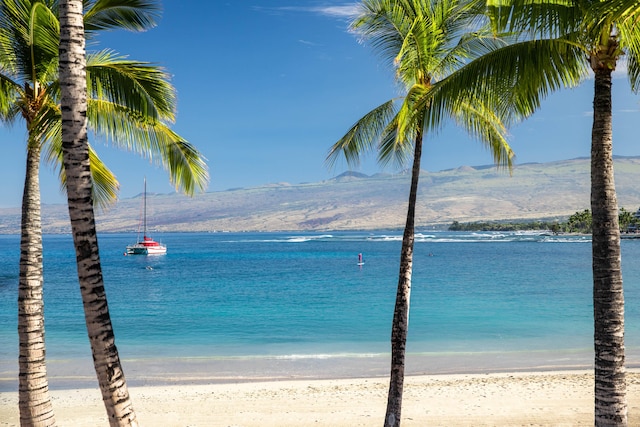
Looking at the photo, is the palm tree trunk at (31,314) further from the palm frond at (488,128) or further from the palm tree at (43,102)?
the palm frond at (488,128)

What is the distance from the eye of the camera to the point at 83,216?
4.90 metres

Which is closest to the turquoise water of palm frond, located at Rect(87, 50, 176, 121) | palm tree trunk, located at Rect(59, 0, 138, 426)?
palm frond, located at Rect(87, 50, 176, 121)

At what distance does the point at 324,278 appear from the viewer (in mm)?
58656

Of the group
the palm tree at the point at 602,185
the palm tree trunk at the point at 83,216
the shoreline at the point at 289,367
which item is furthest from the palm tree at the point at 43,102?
the shoreline at the point at 289,367

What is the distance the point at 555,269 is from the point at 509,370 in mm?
52166

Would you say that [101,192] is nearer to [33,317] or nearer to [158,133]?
[158,133]

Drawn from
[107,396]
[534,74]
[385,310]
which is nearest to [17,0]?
[107,396]

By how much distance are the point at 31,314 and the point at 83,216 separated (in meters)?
3.34

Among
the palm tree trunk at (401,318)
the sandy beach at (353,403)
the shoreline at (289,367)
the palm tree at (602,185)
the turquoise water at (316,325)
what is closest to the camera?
the palm tree at (602,185)

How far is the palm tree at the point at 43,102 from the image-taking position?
7516 mm

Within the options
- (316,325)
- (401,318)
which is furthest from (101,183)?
(316,325)

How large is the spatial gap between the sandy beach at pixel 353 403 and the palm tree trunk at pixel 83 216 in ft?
25.7

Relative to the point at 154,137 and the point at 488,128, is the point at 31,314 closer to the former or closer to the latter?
the point at 154,137

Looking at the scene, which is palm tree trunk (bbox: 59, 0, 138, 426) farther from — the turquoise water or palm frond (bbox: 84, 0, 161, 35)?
the turquoise water
